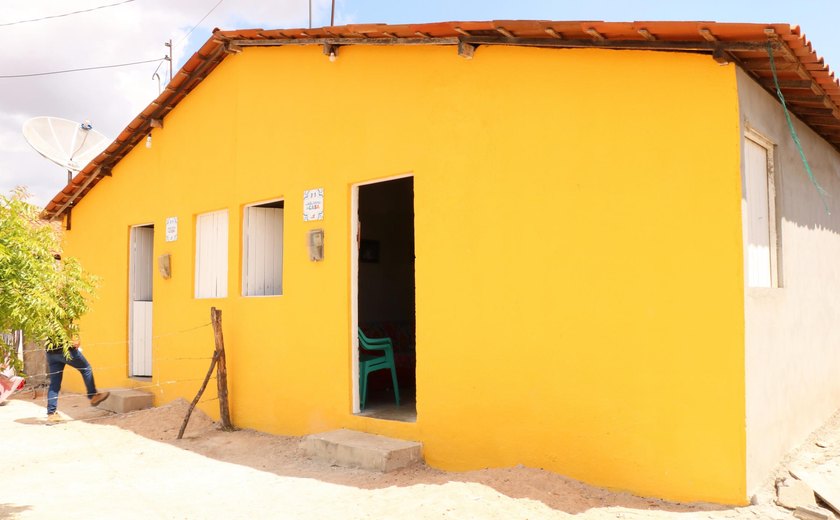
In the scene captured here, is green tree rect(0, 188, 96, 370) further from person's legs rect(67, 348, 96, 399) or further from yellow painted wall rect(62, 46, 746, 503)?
person's legs rect(67, 348, 96, 399)

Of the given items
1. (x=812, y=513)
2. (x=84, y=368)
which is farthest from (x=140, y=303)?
(x=812, y=513)

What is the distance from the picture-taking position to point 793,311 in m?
5.46

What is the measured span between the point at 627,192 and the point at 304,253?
11.6 feet

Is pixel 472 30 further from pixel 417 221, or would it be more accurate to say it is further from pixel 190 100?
pixel 190 100

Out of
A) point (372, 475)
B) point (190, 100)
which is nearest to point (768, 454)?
point (372, 475)

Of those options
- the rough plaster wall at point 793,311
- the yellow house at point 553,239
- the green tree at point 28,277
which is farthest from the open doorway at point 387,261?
the rough plaster wall at point 793,311

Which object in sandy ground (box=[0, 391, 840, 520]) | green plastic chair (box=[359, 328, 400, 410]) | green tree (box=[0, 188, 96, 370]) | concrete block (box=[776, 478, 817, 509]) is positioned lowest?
sandy ground (box=[0, 391, 840, 520])

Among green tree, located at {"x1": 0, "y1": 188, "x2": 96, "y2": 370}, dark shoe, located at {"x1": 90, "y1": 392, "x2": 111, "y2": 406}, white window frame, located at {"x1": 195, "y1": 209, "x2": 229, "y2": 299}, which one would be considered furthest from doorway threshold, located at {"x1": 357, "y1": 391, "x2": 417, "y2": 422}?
dark shoe, located at {"x1": 90, "y1": 392, "x2": 111, "y2": 406}

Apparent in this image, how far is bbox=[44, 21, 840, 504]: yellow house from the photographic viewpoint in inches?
172

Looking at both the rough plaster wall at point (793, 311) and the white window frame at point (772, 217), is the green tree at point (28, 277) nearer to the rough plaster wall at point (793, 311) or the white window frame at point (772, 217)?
the rough plaster wall at point (793, 311)

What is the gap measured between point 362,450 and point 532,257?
2.10 meters

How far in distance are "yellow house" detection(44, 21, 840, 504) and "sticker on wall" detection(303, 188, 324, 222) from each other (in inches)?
1.8

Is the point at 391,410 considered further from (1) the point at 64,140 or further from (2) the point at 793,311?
(1) the point at 64,140

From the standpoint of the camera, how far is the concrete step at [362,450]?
5473 millimetres
